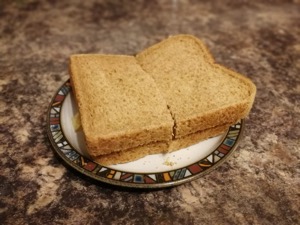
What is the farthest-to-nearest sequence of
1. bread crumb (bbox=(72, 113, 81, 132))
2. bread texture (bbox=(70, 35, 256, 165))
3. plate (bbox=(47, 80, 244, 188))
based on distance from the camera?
1. bread crumb (bbox=(72, 113, 81, 132))
2. bread texture (bbox=(70, 35, 256, 165))
3. plate (bbox=(47, 80, 244, 188))

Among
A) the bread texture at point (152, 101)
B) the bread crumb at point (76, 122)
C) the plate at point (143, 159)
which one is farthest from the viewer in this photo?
the bread crumb at point (76, 122)

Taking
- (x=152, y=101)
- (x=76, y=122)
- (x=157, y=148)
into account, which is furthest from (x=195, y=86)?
(x=76, y=122)

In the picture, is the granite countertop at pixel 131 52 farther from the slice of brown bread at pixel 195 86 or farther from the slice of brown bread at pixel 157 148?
the slice of brown bread at pixel 195 86

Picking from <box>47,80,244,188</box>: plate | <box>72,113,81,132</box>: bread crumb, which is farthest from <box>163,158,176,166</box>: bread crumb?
<box>72,113,81,132</box>: bread crumb

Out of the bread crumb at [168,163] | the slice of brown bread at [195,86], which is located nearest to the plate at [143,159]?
the bread crumb at [168,163]

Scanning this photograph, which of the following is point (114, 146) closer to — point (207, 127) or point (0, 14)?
point (207, 127)

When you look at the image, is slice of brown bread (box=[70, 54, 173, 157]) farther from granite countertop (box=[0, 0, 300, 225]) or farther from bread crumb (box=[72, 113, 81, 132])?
granite countertop (box=[0, 0, 300, 225])

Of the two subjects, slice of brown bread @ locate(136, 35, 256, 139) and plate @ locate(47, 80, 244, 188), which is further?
slice of brown bread @ locate(136, 35, 256, 139)

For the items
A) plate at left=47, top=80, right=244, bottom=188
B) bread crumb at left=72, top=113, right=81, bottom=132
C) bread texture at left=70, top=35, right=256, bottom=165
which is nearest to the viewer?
plate at left=47, top=80, right=244, bottom=188

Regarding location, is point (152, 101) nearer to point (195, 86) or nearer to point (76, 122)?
point (195, 86)
